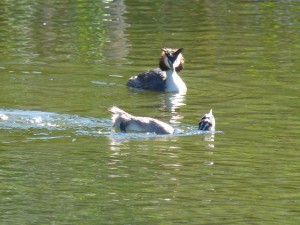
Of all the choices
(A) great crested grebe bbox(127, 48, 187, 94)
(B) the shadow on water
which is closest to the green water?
(B) the shadow on water

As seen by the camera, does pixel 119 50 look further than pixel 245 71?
Yes

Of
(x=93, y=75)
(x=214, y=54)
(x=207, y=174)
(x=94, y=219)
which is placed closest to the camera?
(x=94, y=219)

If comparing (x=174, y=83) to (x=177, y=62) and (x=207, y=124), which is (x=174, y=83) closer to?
(x=177, y=62)

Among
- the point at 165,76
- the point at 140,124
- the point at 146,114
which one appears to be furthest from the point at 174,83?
the point at 140,124

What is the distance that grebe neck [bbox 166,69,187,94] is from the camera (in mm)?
18797

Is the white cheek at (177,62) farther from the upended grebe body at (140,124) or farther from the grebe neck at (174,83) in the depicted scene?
the upended grebe body at (140,124)

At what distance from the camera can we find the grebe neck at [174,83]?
61.7ft

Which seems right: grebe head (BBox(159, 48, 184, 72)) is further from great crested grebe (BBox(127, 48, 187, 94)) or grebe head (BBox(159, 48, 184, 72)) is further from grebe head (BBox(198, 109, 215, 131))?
grebe head (BBox(198, 109, 215, 131))

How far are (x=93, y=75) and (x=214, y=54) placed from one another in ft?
11.2

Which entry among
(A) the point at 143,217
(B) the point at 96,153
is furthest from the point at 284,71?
(A) the point at 143,217

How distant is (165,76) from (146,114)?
3241mm

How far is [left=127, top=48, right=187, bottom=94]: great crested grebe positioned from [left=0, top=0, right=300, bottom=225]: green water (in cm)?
25

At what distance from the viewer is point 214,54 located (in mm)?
22391

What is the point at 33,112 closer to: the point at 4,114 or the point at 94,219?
the point at 4,114
